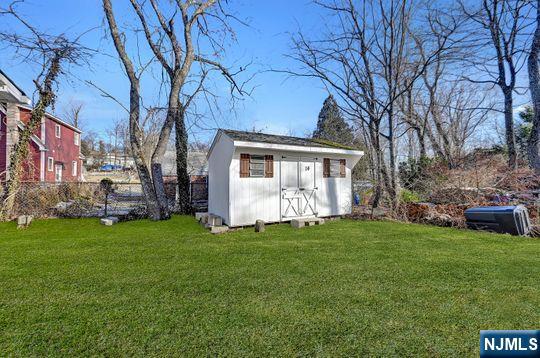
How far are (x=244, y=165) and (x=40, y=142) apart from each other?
14140 mm

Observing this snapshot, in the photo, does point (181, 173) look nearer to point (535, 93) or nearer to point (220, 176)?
point (220, 176)

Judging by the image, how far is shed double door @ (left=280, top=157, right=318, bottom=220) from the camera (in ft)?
25.6

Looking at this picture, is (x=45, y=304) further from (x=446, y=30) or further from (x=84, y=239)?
(x=446, y=30)

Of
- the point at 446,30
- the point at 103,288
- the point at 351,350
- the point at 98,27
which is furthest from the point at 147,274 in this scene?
the point at 446,30

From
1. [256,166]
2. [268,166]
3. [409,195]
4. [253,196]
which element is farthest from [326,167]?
[409,195]

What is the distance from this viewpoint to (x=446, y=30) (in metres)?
10.4

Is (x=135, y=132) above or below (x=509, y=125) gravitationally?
below

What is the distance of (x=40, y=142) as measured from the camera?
577 inches

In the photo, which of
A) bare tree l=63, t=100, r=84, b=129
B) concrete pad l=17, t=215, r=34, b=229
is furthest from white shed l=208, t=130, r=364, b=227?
bare tree l=63, t=100, r=84, b=129

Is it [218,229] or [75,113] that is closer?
[218,229]

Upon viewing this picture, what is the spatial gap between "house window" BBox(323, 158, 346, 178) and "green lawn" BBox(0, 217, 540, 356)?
3340mm

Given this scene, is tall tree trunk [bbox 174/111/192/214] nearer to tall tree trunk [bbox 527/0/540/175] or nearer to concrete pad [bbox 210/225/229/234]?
concrete pad [bbox 210/225/229/234]

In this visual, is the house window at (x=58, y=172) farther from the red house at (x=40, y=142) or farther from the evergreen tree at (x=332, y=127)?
the evergreen tree at (x=332, y=127)

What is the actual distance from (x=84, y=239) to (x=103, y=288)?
3.26m
